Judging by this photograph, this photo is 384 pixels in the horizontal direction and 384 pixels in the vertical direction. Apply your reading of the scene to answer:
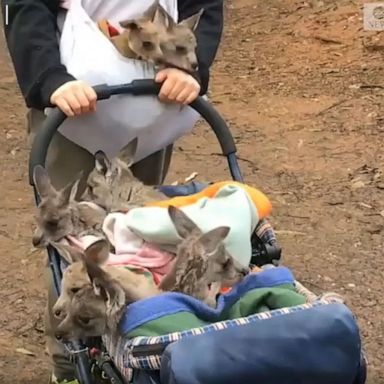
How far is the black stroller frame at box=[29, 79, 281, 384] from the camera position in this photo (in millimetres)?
2203

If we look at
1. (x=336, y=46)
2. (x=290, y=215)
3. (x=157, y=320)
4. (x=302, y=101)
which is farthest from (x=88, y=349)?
(x=336, y=46)

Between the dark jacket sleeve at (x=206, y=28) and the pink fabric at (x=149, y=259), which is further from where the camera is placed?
the dark jacket sleeve at (x=206, y=28)

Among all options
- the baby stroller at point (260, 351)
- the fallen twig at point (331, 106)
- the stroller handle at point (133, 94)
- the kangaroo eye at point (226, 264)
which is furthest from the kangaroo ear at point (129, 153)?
the fallen twig at point (331, 106)

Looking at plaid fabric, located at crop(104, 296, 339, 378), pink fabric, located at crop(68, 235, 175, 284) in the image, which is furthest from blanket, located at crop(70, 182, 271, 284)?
plaid fabric, located at crop(104, 296, 339, 378)

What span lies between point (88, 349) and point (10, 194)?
275 cm

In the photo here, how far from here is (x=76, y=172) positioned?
9.45 feet

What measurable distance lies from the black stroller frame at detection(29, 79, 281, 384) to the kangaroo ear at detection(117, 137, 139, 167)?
0.42 ft

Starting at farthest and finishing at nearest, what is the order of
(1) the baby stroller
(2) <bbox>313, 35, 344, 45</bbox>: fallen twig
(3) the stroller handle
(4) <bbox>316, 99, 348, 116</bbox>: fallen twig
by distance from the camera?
(2) <bbox>313, 35, 344, 45</bbox>: fallen twig, (4) <bbox>316, 99, 348, 116</bbox>: fallen twig, (3) the stroller handle, (1) the baby stroller

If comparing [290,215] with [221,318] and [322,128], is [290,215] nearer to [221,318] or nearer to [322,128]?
[322,128]

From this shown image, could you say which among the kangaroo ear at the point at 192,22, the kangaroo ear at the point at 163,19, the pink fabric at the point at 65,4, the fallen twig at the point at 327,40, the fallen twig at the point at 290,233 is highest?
the pink fabric at the point at 65,4

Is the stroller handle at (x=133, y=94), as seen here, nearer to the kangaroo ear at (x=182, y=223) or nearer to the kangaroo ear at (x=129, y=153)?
the kangaroo ear at (x=129, y=153)

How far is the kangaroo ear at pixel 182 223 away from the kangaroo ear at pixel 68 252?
21 centimetres

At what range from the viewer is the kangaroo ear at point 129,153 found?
2654 mm

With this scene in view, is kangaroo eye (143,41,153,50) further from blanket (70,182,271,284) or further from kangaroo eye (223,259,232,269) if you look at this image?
kangaroo eye (223,259,232,269)
